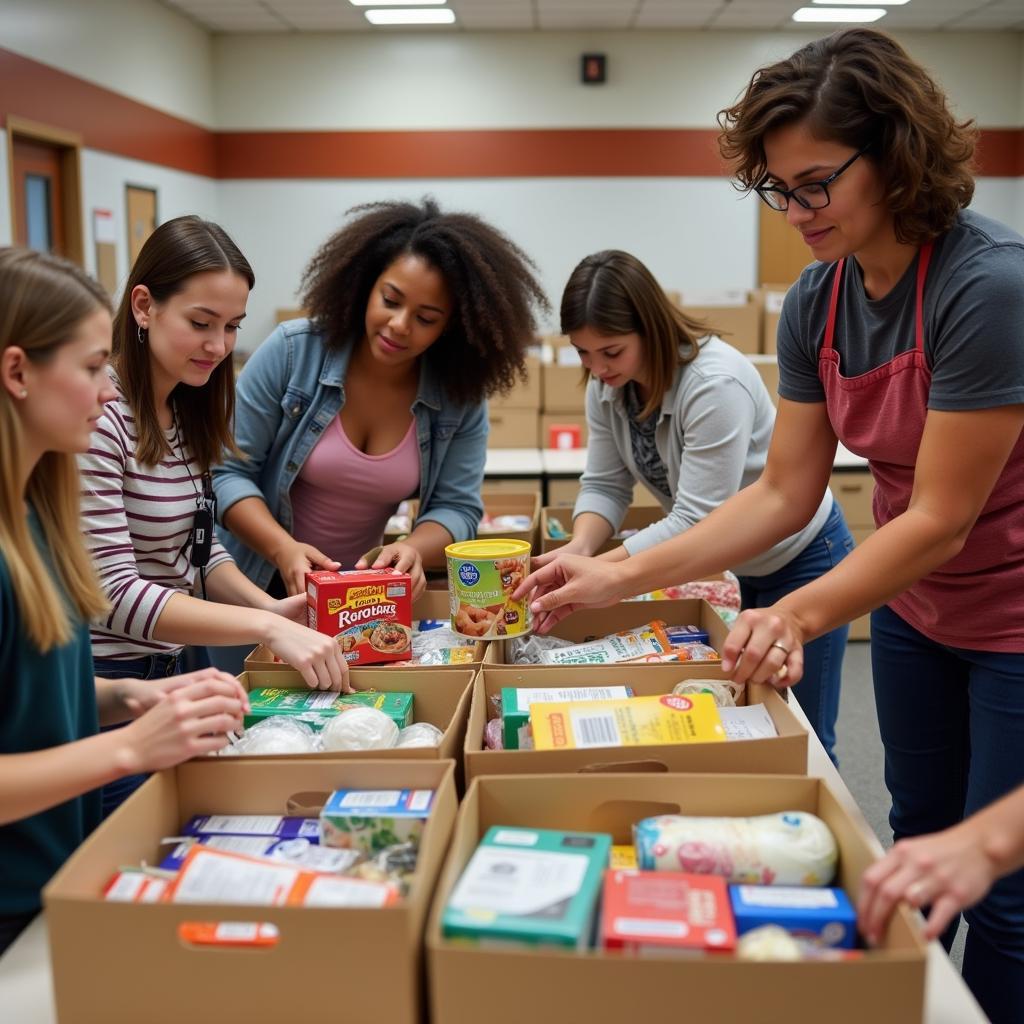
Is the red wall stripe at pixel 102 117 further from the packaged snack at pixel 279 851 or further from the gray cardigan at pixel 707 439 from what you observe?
the packaged snack at pixel 279 851

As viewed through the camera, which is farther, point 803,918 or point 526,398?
point 526,398

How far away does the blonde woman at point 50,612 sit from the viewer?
1.09 meters

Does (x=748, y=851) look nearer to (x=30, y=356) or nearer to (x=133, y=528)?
(x=30, y=356)

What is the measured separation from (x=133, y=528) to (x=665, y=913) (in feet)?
3.62

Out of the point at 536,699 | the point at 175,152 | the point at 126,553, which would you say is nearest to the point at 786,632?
the point at 536,699

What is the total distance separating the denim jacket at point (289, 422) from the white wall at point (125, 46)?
3738 mm

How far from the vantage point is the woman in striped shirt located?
60.1 inches

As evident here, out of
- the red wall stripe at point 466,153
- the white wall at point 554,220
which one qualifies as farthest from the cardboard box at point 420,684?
the red wall stripe at point 466,153

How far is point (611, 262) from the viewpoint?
2.24m

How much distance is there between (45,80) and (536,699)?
5108 mm

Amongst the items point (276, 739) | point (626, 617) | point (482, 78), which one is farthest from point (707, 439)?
point (482, 78)

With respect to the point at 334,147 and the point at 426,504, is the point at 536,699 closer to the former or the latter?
the point at 426,504

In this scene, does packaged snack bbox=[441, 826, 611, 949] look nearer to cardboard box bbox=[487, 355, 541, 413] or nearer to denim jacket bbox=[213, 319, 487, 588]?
denim jacket bbox=[213, 319, 487, 588]

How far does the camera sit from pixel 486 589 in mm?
1561
